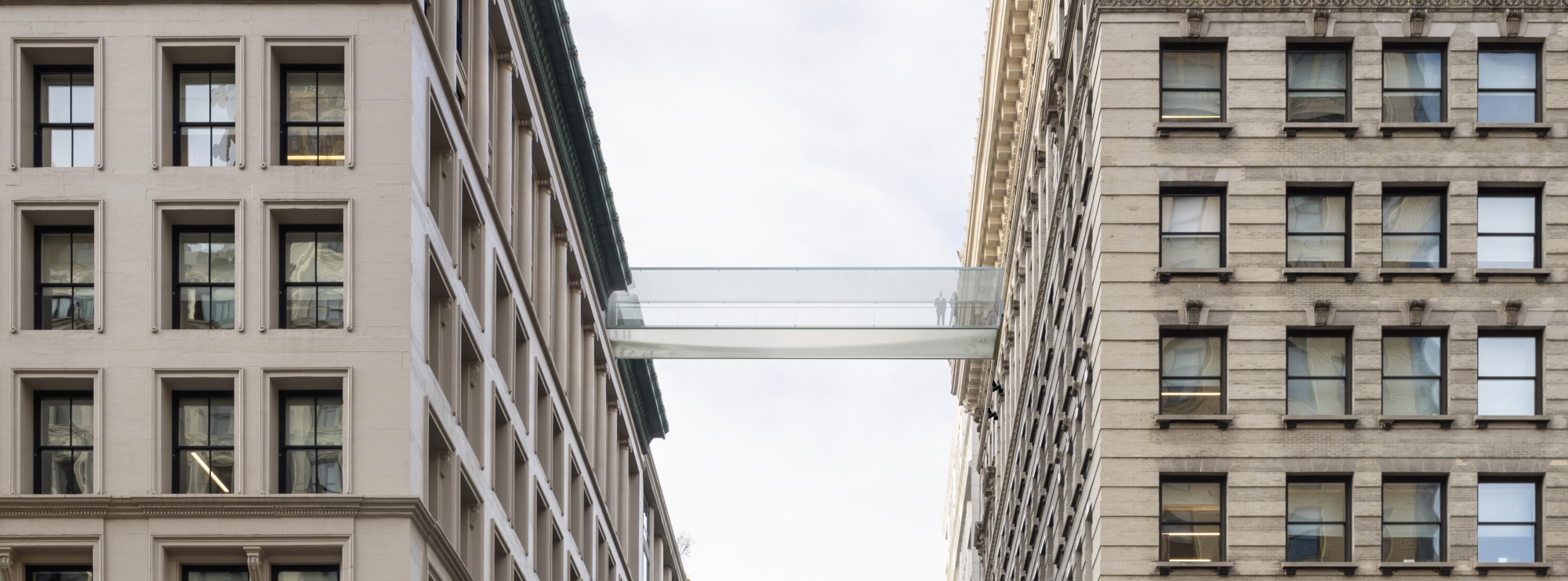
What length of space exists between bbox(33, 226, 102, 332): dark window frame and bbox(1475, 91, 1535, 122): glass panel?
1196 inches

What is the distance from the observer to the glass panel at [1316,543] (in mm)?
51188

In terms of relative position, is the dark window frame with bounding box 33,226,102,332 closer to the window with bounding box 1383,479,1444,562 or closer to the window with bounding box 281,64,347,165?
the window with bounding box 281,64,347,165

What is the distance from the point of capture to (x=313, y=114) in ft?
152

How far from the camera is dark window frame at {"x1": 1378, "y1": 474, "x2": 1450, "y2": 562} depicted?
5100 cm

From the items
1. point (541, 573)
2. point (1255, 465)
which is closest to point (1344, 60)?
point (1255, 465)

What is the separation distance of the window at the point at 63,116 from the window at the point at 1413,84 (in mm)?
28461

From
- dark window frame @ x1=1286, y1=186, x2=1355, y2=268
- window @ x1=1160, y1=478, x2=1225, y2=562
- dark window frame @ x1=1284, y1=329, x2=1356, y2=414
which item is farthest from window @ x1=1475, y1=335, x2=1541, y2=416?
window @ x1=1160, y1=478, x2=1225, y2=562

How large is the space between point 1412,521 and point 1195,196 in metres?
8.72

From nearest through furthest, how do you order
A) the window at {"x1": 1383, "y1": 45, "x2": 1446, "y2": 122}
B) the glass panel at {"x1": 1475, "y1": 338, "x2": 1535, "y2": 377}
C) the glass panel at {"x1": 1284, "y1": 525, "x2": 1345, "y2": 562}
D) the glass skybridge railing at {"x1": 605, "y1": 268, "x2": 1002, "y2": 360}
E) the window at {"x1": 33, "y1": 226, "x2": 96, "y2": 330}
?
the window at {"x1": 33, "y1": 226, "x2": 96, "y2": 330} → the glass panel at {"x1": 1284, "y1": 525, "x2": 1345, "y2": 562} → the glass panel at {"x1": 1475, "y1": 338, "x2": 1535, "y2": 377} → the window at {"x1": 1383, "y1": 45, "x2": 1446, "y2": 122} → the glass skybridge railing at {"x1": 605, "y1": 268, "x2": 1002, "y2": 360}

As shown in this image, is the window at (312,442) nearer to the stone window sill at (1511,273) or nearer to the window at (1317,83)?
the window at (1317,83)

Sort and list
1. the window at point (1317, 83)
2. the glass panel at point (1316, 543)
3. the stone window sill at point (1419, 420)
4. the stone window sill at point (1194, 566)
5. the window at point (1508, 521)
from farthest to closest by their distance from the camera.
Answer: the window at point (1317, 83)
the stone window sill at point (1419, 420)
the glass panel at point (1316, 543)
the window at point (1508, 521)
the stone window sill at point (1194, 566)

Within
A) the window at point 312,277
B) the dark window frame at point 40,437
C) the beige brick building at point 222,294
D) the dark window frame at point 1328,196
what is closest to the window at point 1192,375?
the dark window frame at point 1328,196

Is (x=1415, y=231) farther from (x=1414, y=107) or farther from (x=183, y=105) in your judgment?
(x=183, y=105)

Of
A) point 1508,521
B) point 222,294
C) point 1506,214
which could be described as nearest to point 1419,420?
point 1508,521
